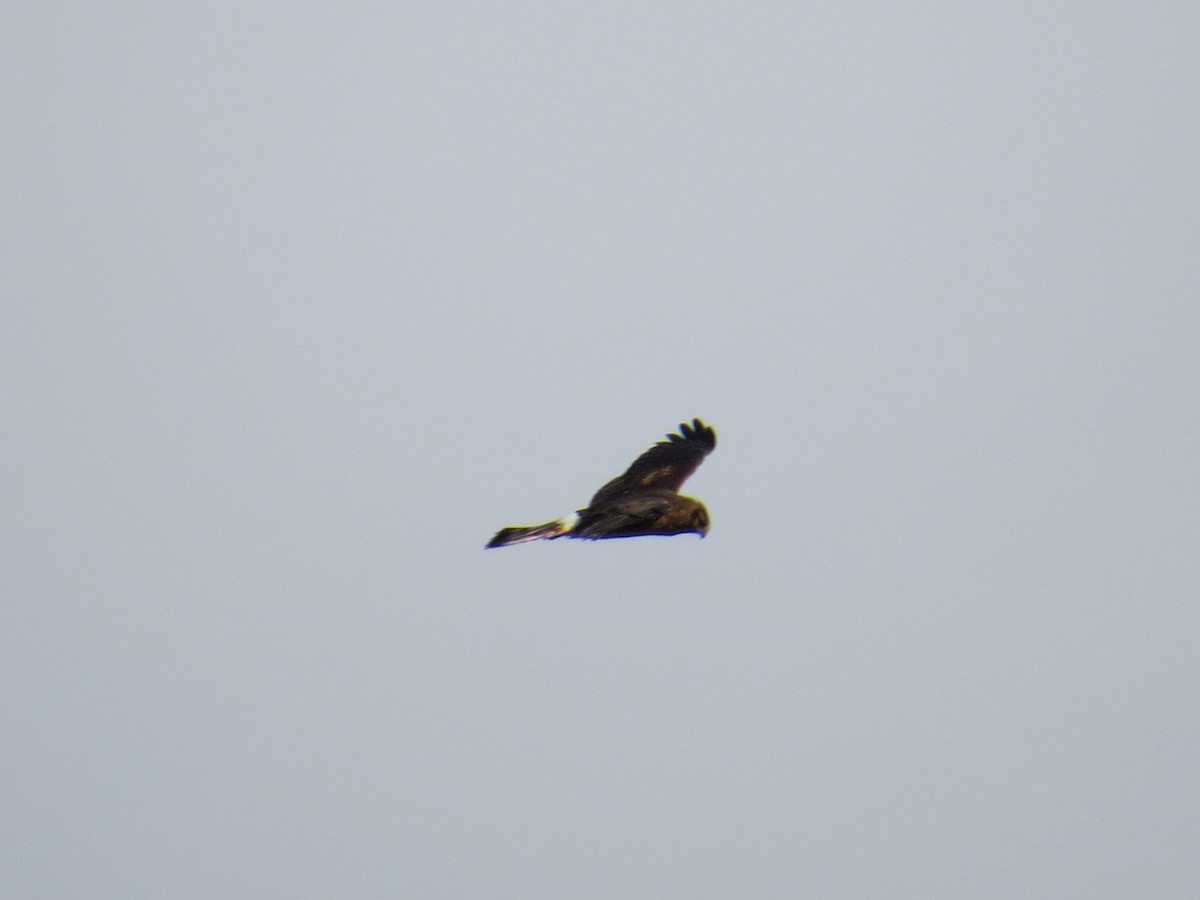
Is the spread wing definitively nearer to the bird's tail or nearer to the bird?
the bird

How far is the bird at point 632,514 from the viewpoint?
50.4ft

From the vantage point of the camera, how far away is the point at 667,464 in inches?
699

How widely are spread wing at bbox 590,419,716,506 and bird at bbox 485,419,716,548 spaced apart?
1cm

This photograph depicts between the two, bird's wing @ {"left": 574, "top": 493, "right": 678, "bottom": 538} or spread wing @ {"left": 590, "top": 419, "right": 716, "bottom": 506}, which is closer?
bird's wing @ {"left": 574, "top": 493, "right": 678, "bottom": 538}

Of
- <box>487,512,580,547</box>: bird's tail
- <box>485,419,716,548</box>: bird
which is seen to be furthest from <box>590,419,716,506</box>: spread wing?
<box>487,512,580,547</box>: bird's tail

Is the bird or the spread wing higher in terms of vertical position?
the spread wing

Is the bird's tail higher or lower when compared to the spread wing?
lower

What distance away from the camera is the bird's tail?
1533 cm

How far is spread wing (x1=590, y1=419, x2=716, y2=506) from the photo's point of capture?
56.2 feet

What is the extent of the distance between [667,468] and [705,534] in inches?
75.1

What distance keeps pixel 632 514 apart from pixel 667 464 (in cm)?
238

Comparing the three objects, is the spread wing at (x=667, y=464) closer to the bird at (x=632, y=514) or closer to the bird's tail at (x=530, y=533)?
the bird at (x=632, y=514)

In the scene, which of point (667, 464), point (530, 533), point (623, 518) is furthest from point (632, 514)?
point (667, 464)

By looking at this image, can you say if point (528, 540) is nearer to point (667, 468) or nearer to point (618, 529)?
point (618, 529)
